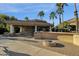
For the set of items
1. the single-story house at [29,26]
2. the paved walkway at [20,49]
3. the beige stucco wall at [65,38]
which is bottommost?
the paved walkway at [20,49]

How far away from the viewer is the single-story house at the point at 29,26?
13.0 m

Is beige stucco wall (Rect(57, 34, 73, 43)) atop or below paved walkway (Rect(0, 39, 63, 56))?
atop

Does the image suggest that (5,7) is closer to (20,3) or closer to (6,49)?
(20,3)

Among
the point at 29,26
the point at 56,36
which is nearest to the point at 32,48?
the point at 29,26

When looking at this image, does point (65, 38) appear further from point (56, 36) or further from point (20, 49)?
point (20, 49)

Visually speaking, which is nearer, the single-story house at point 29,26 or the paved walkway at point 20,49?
the paved walkway at point 20,49

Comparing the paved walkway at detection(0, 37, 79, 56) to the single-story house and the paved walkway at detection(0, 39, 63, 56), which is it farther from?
Answer: the single-story house

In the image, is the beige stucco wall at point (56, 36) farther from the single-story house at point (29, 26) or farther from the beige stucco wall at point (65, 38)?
the single-story house at point (29, 26)

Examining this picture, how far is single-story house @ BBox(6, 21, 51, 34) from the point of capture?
13.0m

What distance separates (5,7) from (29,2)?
2.81ft

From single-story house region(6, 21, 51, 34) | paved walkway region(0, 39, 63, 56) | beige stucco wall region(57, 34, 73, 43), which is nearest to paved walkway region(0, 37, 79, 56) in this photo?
paved walkway region(0, 39, 63, 56)

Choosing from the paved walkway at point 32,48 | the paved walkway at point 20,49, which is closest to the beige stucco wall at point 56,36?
the paved walkway at point 32,48

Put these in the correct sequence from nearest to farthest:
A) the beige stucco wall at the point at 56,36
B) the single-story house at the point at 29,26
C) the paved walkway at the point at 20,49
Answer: the paved walkway at the point at 20,49, the single-story house at the point at 29,26, the beige stucco wall at the point at 56,36

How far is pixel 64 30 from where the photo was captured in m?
13.2
